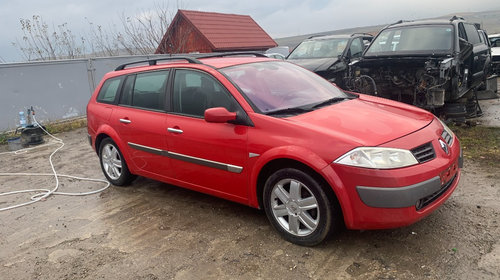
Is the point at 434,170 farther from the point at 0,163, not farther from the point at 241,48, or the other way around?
the point at 241,48

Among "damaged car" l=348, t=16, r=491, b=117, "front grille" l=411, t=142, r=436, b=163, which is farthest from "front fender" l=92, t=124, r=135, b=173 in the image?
"damaged car" l=348, t=16, r=491, b=117

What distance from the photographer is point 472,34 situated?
26.8ft

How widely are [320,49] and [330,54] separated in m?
0.45

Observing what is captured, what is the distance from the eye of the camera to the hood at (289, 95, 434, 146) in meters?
3.00

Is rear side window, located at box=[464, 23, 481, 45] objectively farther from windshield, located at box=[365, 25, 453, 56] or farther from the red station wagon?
the red station wagon

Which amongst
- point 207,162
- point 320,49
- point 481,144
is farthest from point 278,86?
point 320,49

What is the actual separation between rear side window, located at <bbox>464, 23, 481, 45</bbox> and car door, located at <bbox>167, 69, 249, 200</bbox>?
6337 mm

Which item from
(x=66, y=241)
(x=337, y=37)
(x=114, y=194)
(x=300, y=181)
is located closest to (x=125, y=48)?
(x=337, y=37)

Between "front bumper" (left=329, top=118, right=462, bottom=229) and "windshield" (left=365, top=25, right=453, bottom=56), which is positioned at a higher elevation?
"windshield" (left=365, top=25, right=453, bottom=56)

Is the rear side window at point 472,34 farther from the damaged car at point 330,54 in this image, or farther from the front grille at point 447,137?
the front grille at point 447,137

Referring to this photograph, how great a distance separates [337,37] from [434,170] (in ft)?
27.7

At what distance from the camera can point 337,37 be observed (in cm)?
1073

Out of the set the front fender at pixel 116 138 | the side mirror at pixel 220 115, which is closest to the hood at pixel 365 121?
the side mirror at pixel 220 115

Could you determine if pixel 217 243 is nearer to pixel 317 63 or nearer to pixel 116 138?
pixel 116 138
